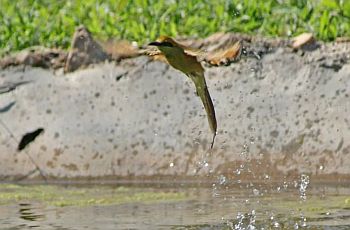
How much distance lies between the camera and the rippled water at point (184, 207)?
627 centimetres

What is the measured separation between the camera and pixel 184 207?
271 inches

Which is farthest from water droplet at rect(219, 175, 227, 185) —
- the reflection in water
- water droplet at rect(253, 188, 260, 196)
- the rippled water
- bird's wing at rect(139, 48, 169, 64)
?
bird's wing at rect(139, 48, 169, 64)

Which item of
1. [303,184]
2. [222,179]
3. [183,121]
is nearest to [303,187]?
[303,184]

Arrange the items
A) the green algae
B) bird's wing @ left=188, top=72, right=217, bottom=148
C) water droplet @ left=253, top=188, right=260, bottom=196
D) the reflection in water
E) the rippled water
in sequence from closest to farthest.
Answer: bird's wing @ left=188, top=72, right=217, bottom=148 < the rippled water < the reflection in water < the green algae < water droplet @ left=253, top=188, right=260, bottom=196

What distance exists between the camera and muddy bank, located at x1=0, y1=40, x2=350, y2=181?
793 cm

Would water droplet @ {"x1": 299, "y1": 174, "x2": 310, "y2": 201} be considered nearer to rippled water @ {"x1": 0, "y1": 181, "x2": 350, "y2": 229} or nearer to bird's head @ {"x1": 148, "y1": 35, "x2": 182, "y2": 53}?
rippled water @ {"x1": 0, "y1": 181, "x2": 350, "y2": 229}

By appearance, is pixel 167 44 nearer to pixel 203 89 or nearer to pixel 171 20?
pixel 203 89

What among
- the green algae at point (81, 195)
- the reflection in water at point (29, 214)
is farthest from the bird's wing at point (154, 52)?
the green algae at point (81, 195)

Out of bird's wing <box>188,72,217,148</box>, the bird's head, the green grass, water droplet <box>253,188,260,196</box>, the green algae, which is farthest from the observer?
the green grass

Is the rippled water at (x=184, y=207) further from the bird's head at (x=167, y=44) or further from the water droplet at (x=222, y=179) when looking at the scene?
the bird's head at (x=167, y=44)

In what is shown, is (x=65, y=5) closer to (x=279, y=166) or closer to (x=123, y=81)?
(x=123, y=81)

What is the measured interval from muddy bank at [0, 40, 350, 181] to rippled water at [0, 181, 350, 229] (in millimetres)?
211

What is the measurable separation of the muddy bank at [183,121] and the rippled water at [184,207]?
21 cm

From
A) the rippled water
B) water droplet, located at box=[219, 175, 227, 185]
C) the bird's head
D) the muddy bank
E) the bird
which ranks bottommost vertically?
the rippled water
